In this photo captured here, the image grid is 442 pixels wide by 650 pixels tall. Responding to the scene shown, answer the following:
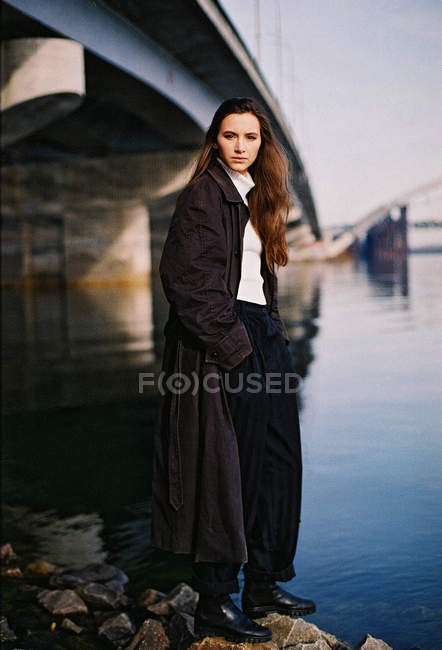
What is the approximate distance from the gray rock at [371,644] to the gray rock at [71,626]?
128 centimetres

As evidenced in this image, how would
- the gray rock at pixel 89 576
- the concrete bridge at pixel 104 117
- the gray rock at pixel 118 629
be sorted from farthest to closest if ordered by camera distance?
1. the concrete bridge at pixel 104 117
2. the gray rock at pixel 89 576
3. the gray rock at pixel 118 629

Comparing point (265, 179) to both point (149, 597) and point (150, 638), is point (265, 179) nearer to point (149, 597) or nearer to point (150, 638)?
point (150, 638)

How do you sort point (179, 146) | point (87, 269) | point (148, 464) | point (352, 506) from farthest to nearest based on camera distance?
1. point (87, 269)
2. point (179, 146)
3. point (148, 464)
4. point (352, 506)

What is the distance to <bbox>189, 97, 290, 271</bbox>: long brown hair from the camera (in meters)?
3.10

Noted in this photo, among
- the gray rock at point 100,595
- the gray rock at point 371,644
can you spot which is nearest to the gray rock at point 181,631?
the gray rock at point 100,595

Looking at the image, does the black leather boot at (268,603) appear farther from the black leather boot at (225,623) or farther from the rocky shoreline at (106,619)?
the black leather boot at (225,623)

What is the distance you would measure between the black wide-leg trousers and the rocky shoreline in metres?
0.24

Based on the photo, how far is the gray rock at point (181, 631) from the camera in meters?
3.27

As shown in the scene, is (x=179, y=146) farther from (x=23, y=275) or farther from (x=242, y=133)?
(x=242, y=133)

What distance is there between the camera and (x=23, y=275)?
116ft

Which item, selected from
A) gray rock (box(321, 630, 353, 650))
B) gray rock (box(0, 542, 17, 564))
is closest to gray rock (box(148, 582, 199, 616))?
gray rock (box(321, 630, 353, 650))

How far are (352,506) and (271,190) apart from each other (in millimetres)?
2156

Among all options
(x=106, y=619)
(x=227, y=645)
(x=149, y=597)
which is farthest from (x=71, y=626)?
(x=227, y=645)

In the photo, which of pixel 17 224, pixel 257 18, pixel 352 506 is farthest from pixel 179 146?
pixel 352 506
